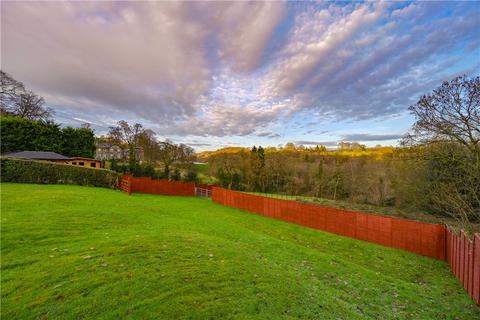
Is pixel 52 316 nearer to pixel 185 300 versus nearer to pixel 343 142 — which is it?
pixel 185 300

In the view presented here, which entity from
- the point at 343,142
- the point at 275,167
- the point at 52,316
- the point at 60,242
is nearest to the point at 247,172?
the point at 275,167

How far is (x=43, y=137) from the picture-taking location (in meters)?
31.0

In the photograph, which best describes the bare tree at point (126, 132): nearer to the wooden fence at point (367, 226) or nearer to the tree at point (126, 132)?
the tree at point (126, 132)

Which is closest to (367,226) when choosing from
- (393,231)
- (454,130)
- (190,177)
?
(393,231)

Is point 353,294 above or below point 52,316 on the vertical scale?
below

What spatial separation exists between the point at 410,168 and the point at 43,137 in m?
41.8

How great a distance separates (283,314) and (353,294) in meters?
2.27

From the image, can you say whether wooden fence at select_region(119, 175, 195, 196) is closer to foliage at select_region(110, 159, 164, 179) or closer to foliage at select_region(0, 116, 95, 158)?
foliage at select_region(110, 159, 164, 179)

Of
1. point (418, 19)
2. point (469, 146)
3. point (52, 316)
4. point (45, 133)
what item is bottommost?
point (52, 316)

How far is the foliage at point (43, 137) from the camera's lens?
28080 millimetres

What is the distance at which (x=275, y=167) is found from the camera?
40.3 m

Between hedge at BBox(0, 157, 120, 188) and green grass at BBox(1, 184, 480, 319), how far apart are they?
12.0 meters

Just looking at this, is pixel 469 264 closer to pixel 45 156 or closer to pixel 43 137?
pixel 45 156

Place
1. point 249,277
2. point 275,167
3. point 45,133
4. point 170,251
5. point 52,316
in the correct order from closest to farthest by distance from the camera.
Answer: point 52,316, point 249,277, point 170,251, point 45,133, point 275,167
